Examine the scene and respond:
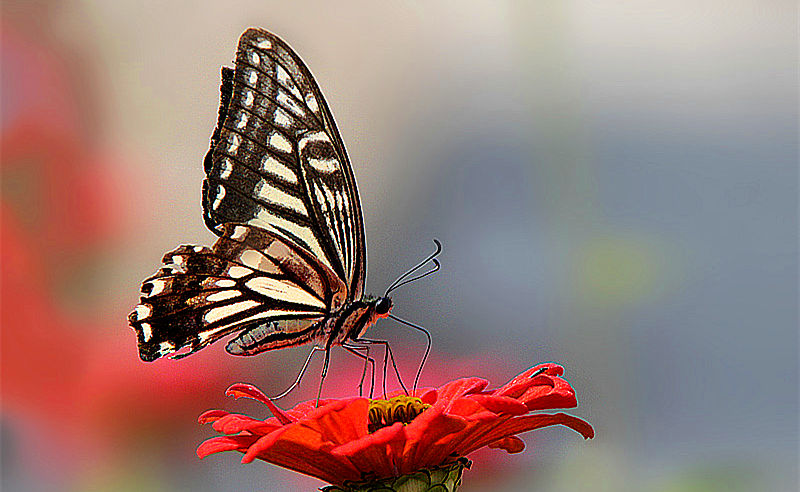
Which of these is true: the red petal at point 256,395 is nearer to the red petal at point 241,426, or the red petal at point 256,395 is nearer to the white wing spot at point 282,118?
the red petal at point 241,426

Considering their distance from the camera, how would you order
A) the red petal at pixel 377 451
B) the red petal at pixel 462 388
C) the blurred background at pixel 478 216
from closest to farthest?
the red petal at pixel 377 451
the red petal at pixel 462 388
the blurred background at pixel 478 216

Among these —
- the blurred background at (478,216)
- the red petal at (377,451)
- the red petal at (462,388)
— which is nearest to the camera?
the red petal at (377,451)

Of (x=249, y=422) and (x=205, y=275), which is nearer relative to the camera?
(x=249, y=422)

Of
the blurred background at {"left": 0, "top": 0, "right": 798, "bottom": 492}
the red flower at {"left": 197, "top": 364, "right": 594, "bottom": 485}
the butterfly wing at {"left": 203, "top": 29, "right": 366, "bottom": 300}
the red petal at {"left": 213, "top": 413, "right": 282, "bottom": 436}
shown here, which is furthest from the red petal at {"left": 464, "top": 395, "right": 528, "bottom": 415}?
the blurred background at {"left": 0, "top": 0, "right": 798, "bottom": 492}

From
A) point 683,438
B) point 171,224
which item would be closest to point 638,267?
point 683,438

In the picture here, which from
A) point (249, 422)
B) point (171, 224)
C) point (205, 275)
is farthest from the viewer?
point (171, 224)

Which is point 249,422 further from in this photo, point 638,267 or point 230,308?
point 638,267

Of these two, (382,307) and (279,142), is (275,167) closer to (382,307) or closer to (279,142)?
(279,142)

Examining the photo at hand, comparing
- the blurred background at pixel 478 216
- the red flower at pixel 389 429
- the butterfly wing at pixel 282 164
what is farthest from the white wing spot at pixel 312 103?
the blurred background at pixel 478 216
